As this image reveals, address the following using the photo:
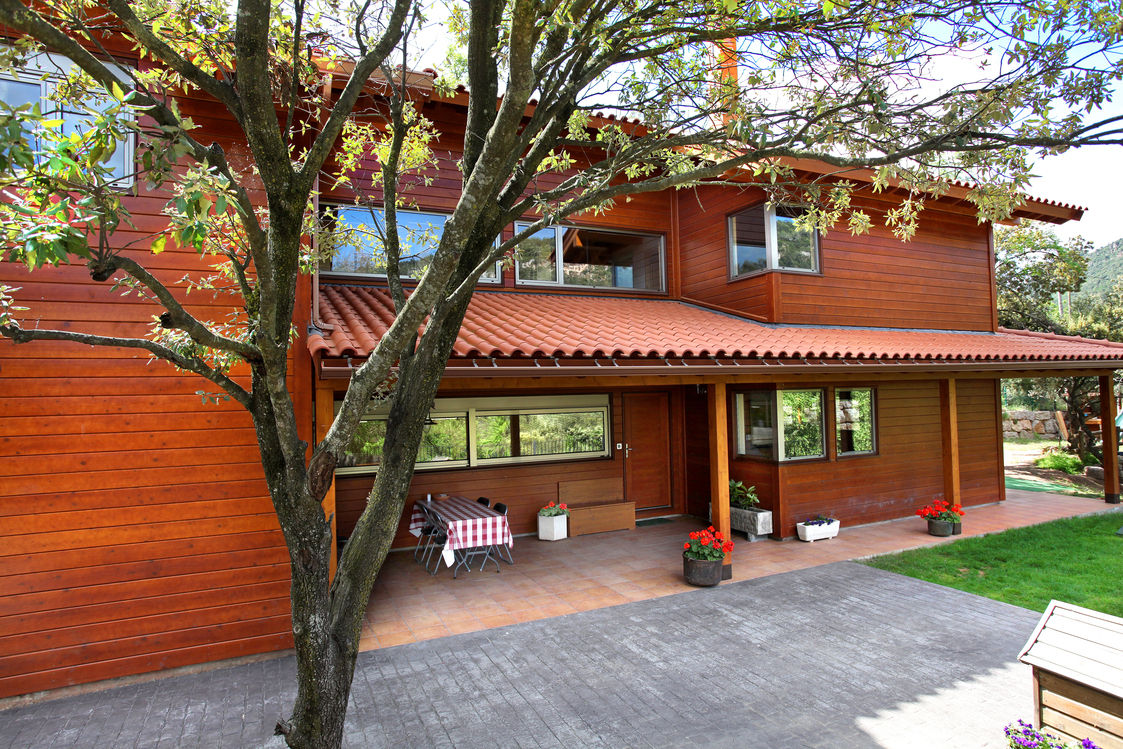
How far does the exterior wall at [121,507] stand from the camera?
4516mm

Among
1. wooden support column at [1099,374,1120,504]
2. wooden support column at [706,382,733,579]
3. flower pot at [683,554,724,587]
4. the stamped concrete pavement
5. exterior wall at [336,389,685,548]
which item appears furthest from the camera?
wooden support column at [1099,374,1120,504]

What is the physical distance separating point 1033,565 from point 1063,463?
10552 mm

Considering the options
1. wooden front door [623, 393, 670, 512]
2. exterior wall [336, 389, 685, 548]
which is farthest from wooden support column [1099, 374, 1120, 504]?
wooden front door [623, 393, 670, 512]

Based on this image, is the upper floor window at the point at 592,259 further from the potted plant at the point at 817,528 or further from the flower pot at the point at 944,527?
→ the flower pot at the point at 944,527

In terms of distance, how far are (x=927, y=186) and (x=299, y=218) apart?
439 cm

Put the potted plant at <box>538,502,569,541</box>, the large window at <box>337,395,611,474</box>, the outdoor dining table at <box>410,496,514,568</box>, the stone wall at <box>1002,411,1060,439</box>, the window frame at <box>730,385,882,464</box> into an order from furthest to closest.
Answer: the stone wall at <box>1002,411,1060,439</box>
the potted plant at <box>538,502,569,541</box>
the window frame at <box>730,385,882,464</box>
the large window at <box>337,395,611,474</box>
the outdoor dining table at <box>410,496,514,568</box>

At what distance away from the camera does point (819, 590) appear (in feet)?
21.2

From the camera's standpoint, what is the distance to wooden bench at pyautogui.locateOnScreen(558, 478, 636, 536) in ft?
29.8

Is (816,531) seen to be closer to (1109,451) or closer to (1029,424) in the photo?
(1109,451)

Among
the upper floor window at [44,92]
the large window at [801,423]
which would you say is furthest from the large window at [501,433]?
the upper floor window at [44,92]

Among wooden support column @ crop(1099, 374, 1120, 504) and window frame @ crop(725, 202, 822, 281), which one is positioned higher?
window frame @ crop(725, 202, 822, 281)

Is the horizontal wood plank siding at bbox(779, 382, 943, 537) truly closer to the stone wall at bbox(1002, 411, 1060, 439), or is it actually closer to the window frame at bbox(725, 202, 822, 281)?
the window frame at bbox(725, 202, 822, 281)

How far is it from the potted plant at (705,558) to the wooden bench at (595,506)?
8.44 ft

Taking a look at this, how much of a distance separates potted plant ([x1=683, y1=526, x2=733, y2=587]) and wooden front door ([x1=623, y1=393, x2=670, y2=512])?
3.03 m
